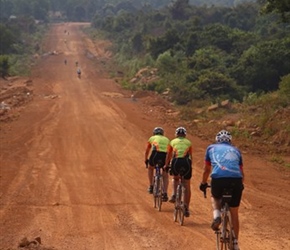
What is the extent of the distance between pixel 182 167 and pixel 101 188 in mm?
4818

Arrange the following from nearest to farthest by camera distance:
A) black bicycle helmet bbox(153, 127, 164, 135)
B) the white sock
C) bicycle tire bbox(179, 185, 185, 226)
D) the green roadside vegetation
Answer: the white sock < bicycle tire bbox(179, 185, 185, 226) < black bicycle helmet bbox(153, 127, 164, 135) < the green roadside vegetation

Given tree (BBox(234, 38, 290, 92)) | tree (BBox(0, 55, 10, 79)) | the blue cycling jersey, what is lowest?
tree (BBox(0, 55, 10, 79))

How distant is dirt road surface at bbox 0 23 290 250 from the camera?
975 centimetres

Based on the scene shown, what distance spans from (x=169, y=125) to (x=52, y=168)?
368 inches

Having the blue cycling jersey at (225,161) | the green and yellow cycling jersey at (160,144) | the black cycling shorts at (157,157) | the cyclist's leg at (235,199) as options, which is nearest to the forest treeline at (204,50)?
the green and yellow cycling jersey at (160,144)

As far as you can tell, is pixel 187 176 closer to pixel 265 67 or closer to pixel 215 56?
pixel 265 67

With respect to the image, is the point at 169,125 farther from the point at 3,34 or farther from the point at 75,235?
the point at 3,34

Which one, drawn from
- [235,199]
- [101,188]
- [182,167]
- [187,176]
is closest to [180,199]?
[187,176]

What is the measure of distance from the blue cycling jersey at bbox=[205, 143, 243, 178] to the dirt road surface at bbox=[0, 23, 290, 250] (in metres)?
1.95

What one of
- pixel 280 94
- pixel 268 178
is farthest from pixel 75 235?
pixel 280 94

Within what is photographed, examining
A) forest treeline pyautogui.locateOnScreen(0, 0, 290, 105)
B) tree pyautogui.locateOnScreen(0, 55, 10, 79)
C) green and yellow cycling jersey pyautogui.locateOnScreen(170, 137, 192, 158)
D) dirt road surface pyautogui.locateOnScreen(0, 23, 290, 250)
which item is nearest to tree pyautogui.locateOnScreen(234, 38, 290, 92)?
forest treeline pyautogui.locateOnScreen(0, 0, 290, 105)

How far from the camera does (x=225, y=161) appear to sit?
301 inches

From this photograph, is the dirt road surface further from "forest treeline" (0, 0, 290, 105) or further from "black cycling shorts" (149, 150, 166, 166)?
"forest treeline" (0, 0, 290, 105)

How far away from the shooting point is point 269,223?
1074 centimetres
